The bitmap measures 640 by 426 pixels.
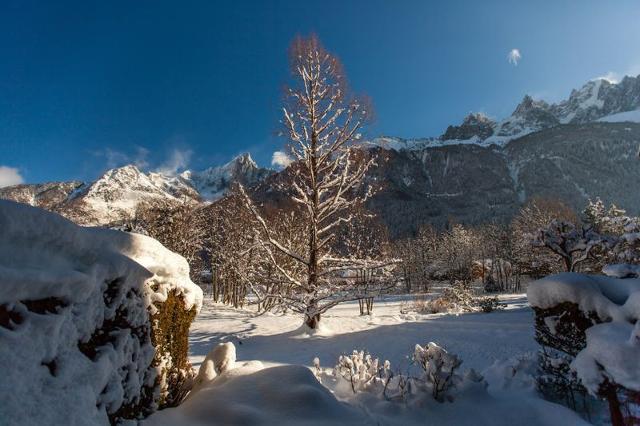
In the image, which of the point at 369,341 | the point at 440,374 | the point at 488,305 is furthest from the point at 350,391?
the point at 488,305

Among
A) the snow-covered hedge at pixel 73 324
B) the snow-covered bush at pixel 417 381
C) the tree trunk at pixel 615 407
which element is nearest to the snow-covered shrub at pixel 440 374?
the snow-covered bush at pixel 417 381

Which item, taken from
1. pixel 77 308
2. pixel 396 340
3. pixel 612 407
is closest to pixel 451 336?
pixel 396 340

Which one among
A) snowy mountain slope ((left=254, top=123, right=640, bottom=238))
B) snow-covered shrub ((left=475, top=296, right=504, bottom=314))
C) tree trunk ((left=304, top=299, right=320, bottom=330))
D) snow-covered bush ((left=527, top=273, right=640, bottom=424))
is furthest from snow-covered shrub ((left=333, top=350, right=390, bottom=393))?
snowy mountain slope ((left=254, top=123, right=640, bottom=238))

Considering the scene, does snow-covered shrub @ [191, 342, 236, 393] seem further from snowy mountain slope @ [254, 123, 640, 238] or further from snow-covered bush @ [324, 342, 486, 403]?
snowy mountain slope @ [254, 123, 640, 238]

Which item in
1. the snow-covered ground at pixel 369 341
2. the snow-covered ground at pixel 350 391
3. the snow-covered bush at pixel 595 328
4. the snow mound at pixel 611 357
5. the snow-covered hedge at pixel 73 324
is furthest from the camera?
the snow-covered ground at pixel 369 341

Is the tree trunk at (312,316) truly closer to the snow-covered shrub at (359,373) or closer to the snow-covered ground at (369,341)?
the snow-covered ground at (369,341)

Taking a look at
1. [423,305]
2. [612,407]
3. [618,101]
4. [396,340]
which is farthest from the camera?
[618,101]

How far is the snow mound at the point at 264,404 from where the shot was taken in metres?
3.12

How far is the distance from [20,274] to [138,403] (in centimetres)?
168

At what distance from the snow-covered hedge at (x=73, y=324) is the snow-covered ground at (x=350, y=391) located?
2.00 ft

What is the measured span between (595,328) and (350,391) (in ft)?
10.0

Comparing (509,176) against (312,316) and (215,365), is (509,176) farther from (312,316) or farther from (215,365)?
(215,365)

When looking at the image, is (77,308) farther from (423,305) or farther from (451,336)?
(423,305)

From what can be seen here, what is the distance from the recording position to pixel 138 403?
115 inches
